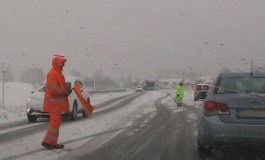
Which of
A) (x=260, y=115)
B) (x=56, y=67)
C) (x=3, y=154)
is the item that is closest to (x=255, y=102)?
(x=260, y=115)

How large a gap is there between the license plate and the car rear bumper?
169 millimetres

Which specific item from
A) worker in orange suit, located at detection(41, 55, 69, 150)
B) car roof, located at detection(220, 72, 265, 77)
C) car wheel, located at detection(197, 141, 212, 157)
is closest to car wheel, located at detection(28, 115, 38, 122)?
worker in orange suit, located at detection(41, 55, 69, 150)

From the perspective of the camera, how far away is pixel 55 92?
952 cm

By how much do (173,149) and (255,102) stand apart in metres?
2.45

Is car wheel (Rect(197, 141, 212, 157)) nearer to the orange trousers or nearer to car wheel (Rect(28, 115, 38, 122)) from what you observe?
the orange trousers

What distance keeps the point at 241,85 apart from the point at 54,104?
3.64 metres

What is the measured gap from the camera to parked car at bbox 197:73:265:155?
25.5 ft

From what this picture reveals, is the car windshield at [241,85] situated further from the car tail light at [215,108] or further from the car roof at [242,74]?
the car tail light at [215,108]

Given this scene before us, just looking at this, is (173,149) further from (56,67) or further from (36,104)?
(36,104)

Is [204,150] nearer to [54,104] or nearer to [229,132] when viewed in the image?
[229,132]

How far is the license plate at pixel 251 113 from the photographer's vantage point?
7781mm

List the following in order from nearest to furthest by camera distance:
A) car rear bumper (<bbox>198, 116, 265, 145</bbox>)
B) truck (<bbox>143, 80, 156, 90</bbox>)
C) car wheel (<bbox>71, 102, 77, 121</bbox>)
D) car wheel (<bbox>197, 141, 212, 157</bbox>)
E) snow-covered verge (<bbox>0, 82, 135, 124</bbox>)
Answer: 1. car rear bumper (<bbox>198, 116, 265, 145</bbox>)
2. car wheel (<bbox>197, 141, 212, 157</bbox>)
3. car wheel (<bbox>71, 102, 77, 121</bbox>)
4. snow-covered verge (<bbox>0, 82, 135, 124</bbox>)
5. truck (<bbox>143, 80, 156, 90</bbox>)

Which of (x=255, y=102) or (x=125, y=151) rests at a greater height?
(x=255, y=102)

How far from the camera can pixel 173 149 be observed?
9695 mm
